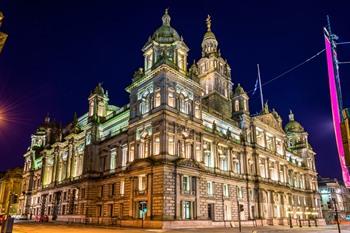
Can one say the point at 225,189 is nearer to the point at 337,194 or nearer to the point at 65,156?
the point at 65,156

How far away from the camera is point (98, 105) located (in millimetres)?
60250

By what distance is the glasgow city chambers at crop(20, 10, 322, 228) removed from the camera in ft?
134

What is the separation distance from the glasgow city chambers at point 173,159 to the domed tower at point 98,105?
21 centimetres

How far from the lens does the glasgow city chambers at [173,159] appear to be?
134 ft

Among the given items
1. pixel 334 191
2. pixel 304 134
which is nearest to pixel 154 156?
pixel 304 134

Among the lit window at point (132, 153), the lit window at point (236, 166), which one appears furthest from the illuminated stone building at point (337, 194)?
the lit window at point (132, 153)

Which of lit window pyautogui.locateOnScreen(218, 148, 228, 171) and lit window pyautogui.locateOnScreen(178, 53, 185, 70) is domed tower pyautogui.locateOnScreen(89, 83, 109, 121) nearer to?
lit window pyautogui.locateOnScreen(178, 53, 185, 70)

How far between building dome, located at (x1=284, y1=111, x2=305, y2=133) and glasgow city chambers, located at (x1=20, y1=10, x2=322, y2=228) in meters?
14.8

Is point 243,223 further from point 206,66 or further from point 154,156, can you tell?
point 206,66

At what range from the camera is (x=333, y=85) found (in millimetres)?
14445

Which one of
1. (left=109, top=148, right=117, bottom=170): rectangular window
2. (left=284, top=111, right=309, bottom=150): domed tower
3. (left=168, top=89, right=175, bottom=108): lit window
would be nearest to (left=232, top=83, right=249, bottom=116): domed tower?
(left=168, top=89, right=175, bottom=108): lit window

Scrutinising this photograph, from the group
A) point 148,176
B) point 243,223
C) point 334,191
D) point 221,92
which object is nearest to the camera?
point 148,176

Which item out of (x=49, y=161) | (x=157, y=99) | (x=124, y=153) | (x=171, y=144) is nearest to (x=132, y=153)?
(x=124, y=153)

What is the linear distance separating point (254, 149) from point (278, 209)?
1336 cm
